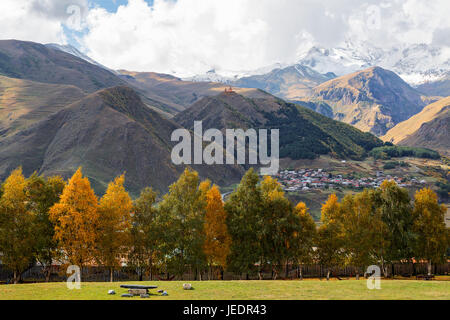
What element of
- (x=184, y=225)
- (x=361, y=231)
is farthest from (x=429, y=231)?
(x=184, y=225)

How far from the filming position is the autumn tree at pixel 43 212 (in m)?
47.8

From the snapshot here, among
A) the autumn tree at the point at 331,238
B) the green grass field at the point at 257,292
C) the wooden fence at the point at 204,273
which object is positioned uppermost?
the autumn tree at the point at 331,238

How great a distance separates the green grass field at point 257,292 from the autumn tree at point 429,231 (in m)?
24.2

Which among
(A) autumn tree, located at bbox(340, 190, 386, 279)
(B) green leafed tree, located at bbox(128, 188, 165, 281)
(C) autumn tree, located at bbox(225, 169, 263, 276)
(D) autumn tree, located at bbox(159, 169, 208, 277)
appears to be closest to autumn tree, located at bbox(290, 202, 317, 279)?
(A) autumn tree, located at bbox(340, 190, 386, 279)

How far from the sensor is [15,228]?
47188 mm

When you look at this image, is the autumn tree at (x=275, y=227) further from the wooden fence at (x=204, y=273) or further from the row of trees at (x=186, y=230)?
the wooden fence at (x=204, y=273)

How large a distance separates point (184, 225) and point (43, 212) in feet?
53.7

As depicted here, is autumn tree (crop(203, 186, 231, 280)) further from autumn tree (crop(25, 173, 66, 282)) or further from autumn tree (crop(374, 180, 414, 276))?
autumn tree (crop(374, 180, 414, 276))

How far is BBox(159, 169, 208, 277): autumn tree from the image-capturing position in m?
47.6

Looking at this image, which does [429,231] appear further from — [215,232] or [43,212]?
[43,212]

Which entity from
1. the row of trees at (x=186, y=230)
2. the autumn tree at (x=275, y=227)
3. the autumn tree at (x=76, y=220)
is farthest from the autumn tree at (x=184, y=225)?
the autumn tree at (x=76, y=220)

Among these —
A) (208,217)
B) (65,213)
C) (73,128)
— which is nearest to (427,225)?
(208,217)

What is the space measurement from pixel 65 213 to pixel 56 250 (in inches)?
221
